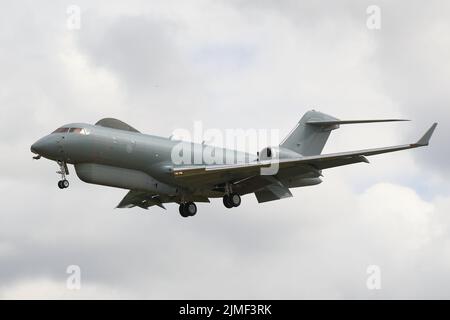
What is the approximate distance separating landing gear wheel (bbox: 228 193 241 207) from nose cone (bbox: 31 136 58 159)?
403 inches

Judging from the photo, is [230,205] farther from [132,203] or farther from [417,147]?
[417,147]

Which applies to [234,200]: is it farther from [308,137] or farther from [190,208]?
[308,137]

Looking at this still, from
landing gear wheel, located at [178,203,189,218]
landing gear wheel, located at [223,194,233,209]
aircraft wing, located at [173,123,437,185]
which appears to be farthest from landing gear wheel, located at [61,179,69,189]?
landing gear wheel, located at [223,194,233,209]

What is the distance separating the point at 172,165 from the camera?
197 feet

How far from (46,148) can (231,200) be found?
10835 millimetres

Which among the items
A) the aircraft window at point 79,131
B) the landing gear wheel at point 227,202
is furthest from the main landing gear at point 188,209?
the aircraft window at point 79,131

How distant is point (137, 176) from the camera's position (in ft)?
195

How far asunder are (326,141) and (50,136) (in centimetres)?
1812

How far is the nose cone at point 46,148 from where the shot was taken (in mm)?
56938

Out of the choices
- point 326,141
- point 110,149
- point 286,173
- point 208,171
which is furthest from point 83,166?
point 326,141

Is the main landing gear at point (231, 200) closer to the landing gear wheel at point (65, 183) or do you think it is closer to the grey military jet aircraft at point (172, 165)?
the grey military jet aircraft at point (172, 165)

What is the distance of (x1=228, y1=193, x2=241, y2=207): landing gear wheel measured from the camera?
61.7 m

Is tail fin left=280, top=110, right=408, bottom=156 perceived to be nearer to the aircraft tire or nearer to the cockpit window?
the cockpit window

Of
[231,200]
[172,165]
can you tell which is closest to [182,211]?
[231,200]
